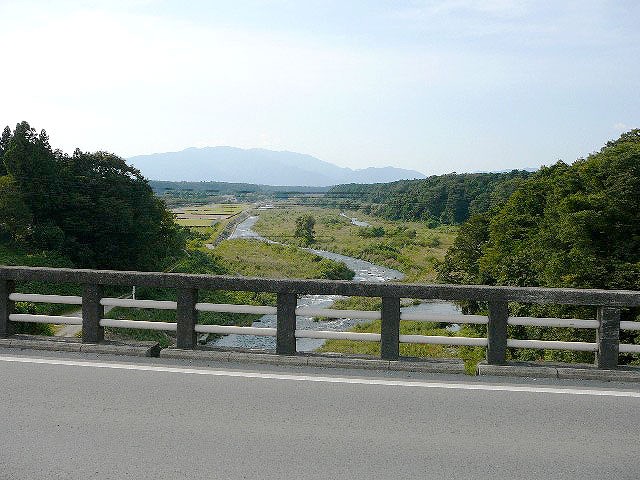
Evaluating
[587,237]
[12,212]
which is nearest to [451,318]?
[587,237]

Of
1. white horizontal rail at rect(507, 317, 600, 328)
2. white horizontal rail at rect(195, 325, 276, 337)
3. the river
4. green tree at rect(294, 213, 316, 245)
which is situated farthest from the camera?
green tree at rect(294, 213, 316, 245)

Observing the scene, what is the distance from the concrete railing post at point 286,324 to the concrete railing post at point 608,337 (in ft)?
10.6

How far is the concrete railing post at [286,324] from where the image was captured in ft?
23.0

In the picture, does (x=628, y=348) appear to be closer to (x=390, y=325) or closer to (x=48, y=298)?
(x=390, y=325)

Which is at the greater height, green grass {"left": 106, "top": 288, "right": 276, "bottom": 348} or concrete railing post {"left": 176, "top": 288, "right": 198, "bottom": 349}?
concrete railing post {"left": 176, "top": 288, "right": 198, "bottom": 349}

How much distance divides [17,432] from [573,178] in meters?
35.7

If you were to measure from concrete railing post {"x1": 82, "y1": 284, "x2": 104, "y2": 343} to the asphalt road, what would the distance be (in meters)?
0.45

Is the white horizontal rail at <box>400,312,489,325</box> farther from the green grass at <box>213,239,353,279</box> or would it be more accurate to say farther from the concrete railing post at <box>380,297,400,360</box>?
the green grass at <box>213,239,353,279</box>

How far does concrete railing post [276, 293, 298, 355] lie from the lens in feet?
23.0

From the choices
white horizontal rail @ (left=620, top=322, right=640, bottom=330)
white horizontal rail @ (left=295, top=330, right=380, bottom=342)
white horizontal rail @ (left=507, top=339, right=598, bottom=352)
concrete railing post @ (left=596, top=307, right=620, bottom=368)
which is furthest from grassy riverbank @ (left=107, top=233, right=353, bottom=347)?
white horizontal rail @ (left=620, top=322, right=640, bottom=330)

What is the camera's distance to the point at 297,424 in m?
5.35

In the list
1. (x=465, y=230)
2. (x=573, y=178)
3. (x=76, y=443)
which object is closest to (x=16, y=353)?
(x=76, y=443)

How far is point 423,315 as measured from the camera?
6.97 meters

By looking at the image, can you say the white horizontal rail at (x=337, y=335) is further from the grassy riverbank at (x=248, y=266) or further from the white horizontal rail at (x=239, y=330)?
the grassy riverbank at (x=248, y=266)
